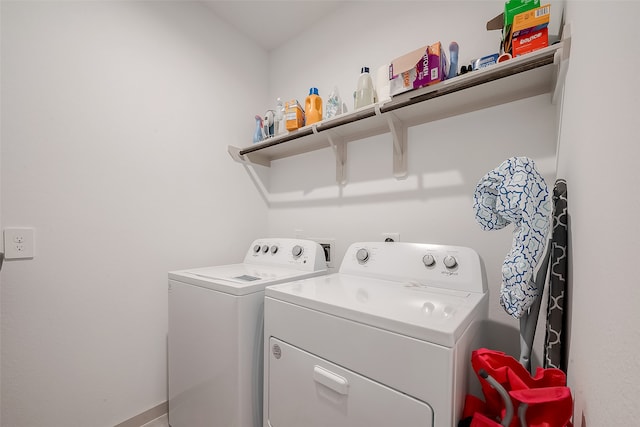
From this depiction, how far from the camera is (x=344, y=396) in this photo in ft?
2.56

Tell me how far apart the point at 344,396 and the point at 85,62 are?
1.89 meters

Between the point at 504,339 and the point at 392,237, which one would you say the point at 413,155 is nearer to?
the point at 392,237

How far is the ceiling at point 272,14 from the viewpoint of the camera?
70.2 inches

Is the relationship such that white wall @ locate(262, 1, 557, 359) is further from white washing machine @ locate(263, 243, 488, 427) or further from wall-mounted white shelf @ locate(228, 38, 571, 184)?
white washing machine @ locate(263, 243, 488, 427)

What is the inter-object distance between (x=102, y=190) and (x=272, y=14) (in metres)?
1.60

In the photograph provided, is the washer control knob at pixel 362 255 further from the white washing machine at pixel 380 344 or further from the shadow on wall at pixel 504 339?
the shadow on wall at pixel 504 339

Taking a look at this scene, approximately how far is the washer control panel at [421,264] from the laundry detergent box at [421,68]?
71 cm

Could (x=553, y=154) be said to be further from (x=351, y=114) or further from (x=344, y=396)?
(x=344, y=396)

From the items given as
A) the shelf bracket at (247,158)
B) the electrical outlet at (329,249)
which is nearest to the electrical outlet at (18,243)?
the shelf bracket at (247,158)

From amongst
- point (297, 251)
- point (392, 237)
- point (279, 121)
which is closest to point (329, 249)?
point (297, 251)

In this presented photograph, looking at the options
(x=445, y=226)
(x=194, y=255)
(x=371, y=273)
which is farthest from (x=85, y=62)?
(x=445, y=226)

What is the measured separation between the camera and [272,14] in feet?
6.13

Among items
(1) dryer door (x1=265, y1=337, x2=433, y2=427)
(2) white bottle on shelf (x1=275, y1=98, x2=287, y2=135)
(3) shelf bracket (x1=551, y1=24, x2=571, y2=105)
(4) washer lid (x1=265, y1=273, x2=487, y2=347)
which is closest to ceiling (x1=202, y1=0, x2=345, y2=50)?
(2) white bottle on shelf (x1=275, y1=98, x2=287, y2=135)

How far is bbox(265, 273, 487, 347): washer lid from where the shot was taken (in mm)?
670
